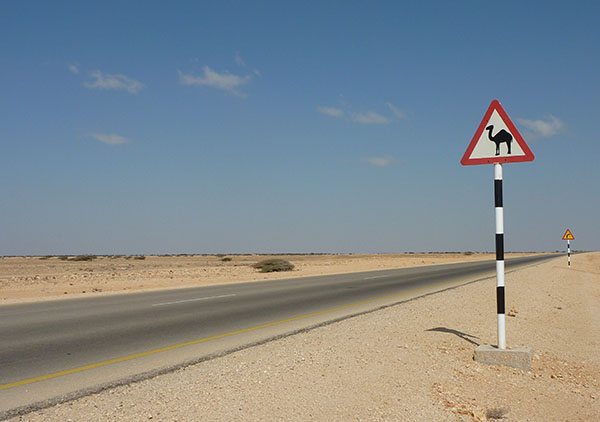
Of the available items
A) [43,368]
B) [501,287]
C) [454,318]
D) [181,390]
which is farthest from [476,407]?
[454,318]

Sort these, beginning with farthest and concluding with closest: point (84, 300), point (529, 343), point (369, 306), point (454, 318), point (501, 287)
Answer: point (84, 300)
point (369, 306)
point (454, 318)
point (529, 343)
point (501, 287)

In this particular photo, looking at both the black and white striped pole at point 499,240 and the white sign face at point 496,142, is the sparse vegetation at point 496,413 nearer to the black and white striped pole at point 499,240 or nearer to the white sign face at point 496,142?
the black and white striped pole at point 499,240

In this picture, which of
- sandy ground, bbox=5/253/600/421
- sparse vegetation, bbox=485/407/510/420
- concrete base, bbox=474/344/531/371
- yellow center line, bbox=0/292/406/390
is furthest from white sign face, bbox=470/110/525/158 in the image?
yellow center line, bbox=0/292/406/390

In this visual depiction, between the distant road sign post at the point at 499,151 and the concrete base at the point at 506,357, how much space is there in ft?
0.57

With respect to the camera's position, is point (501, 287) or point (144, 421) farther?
point (501, 287)

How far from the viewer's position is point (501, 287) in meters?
7.52

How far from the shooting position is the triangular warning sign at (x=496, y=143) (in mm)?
7262

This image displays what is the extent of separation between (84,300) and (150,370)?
10616mm

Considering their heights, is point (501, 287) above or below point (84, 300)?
above

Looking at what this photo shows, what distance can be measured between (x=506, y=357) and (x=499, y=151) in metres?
2.69

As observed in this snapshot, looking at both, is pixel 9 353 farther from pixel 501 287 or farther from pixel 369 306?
pixel 369 306

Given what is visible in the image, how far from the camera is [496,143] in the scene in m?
7.42

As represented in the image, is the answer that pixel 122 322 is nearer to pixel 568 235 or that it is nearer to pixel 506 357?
pixel 506 357

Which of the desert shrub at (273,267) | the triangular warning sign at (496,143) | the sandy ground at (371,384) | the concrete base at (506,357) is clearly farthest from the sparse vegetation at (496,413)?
the desert shrub at (273,267)
